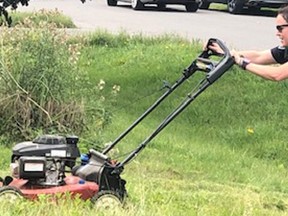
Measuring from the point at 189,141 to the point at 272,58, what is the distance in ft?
9.96

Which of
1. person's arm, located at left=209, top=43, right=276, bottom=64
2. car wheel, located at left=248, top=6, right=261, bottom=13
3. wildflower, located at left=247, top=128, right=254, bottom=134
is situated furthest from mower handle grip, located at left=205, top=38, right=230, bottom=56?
car wheel, located at left=248, top=6, right=261, bottom=13

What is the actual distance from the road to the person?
901 centimetres

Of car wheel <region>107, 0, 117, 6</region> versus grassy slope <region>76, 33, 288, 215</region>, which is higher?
grassy slope <region>76, 33, 288, 215</region>

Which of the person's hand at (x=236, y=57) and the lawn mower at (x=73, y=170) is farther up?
the person's hand at (x=236, y=57)

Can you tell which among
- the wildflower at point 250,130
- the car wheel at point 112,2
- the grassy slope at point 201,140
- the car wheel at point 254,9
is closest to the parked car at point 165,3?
the car wheel at point 112,2

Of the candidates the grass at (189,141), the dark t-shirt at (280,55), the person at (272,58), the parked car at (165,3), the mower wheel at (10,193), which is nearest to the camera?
the mower wheel at (10,193)

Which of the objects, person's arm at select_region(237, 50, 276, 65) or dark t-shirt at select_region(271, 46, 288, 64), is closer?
dark t-shirt at select_region(271, 46, 288, 64)

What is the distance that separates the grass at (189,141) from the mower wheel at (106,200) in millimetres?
80

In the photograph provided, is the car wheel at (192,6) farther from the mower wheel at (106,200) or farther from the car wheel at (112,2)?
the mower wheel at (106,200)

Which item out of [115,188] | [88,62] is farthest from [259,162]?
[88,62]

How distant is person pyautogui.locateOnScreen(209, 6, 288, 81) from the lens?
226 inches

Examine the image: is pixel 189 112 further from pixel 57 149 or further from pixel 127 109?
pixel 57 149

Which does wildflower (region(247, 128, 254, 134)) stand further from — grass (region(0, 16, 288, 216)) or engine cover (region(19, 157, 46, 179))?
engine cover (region(19, 157, 46, 179))

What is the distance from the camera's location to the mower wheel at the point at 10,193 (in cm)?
538
